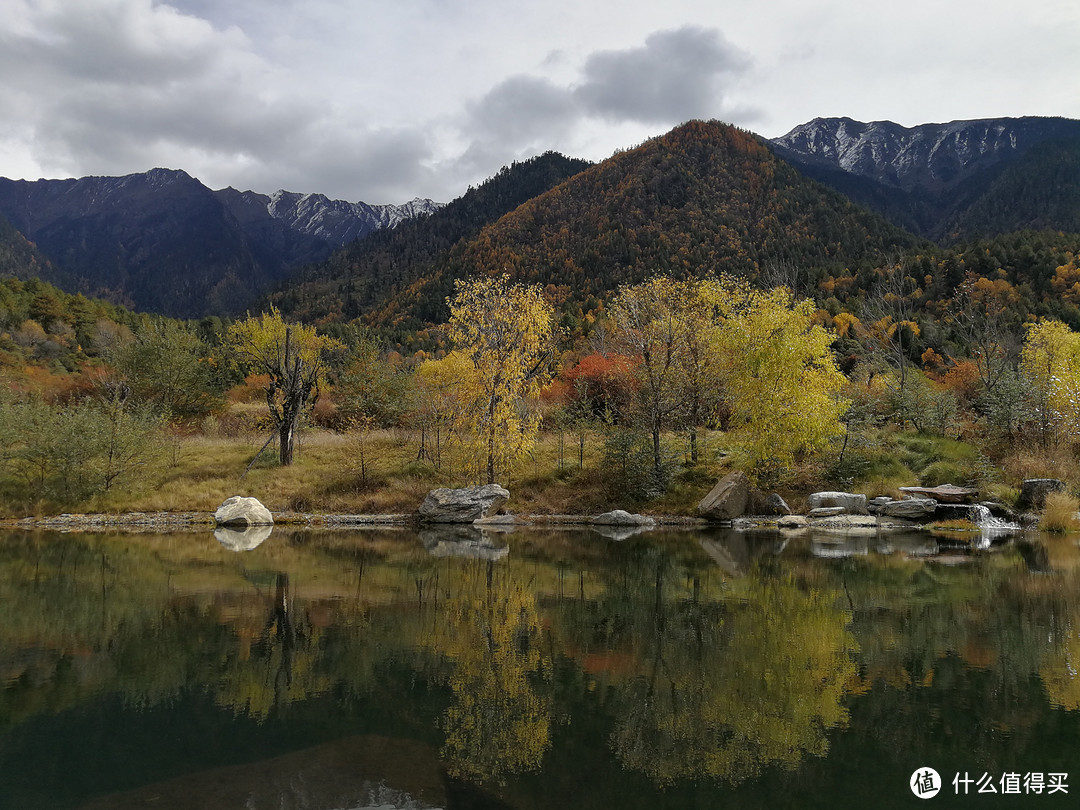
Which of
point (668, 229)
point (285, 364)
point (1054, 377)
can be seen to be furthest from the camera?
point (668, 229)

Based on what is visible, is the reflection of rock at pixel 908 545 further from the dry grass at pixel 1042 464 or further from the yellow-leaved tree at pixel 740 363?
the dry grass at pixel 1042 464

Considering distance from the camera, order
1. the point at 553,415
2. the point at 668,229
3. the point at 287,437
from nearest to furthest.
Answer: the point at 287,437 → the point at 553,415 → the point at 668,229

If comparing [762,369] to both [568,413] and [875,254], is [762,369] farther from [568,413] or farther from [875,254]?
[875,254]

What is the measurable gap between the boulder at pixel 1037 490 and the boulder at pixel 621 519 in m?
16.7

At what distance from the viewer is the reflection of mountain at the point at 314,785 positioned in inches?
237

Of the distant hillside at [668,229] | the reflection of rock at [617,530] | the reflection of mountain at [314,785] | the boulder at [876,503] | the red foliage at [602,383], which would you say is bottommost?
the reflection of rock at [617,530]

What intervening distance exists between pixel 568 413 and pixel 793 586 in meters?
24.1

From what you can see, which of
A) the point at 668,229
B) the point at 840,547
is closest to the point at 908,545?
the point at 840,547

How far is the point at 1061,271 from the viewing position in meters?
75.6

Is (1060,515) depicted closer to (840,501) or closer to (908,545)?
(908,545)

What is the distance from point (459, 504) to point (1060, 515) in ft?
86.5

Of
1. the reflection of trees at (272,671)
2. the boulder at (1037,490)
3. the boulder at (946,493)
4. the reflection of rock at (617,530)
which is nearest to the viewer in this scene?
the reflection of trees at (272,671)

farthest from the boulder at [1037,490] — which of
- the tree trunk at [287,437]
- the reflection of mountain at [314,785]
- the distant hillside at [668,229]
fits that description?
the distant hillside at [668,229]

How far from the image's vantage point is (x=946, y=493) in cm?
3009
